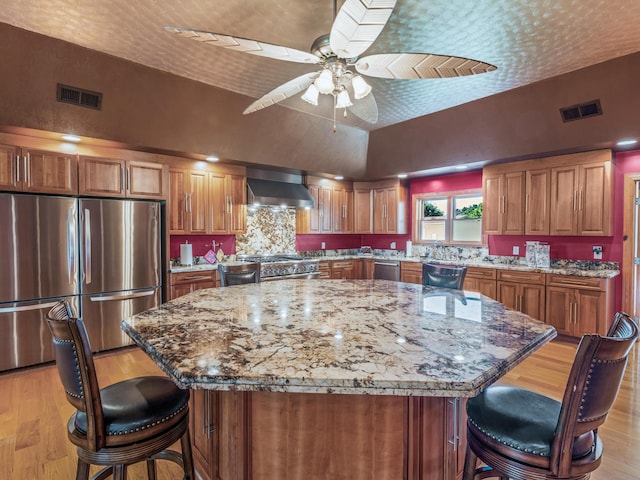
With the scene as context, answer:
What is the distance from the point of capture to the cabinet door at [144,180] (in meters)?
4.05

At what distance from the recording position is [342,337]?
1522 mm

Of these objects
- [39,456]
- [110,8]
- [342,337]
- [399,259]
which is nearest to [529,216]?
[399,259]

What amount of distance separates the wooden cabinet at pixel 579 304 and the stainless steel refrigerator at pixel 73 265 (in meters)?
5.07

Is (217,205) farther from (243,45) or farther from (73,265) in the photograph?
(243,45)

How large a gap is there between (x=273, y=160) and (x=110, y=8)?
112 inches

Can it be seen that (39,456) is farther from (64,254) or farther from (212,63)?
(212,63)

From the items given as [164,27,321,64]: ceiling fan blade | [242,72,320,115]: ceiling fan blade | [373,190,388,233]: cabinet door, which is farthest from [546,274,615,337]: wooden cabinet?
[164,27,321,64]: ceiling fan blade

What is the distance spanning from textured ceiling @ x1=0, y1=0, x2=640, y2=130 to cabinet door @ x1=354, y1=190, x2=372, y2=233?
10.5 ft

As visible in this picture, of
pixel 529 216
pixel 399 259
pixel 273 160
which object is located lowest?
pixel 399 259

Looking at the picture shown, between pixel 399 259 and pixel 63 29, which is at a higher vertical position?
pixel 63 29

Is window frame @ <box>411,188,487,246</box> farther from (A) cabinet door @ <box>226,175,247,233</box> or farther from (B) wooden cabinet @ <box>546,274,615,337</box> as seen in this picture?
(A) cabinet door @ <box>226,175,247,233</box>

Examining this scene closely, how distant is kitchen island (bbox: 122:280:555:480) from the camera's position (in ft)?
3.66

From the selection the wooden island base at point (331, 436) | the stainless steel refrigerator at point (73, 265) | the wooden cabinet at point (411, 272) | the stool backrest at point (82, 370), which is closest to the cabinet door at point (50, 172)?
the stainless steel refrigerator at point (73, 265)

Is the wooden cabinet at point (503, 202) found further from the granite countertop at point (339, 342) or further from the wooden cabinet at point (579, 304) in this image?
the granite countertop at point (339, 342)
